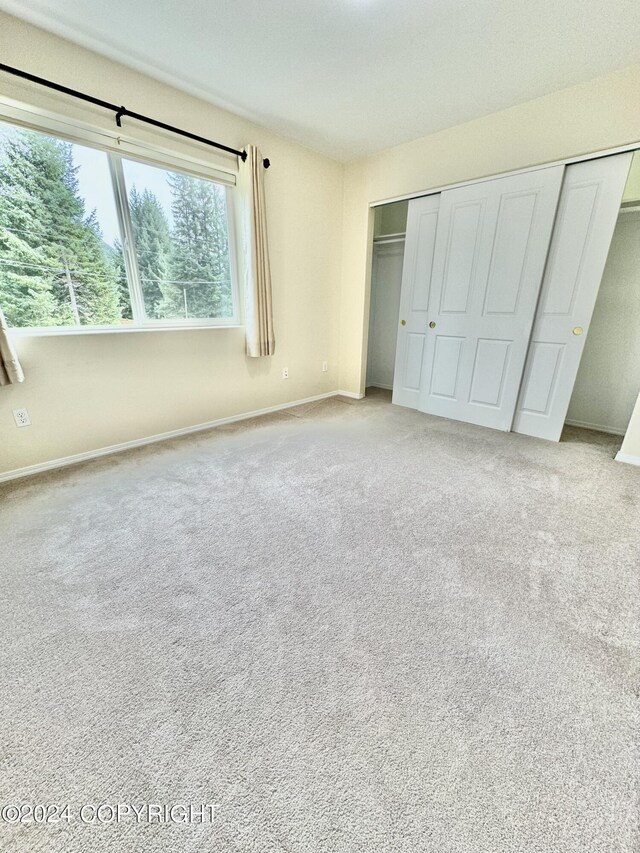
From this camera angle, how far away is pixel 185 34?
1993 mm

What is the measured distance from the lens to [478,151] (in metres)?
2.90

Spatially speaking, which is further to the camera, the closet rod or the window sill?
Result: the closet rod

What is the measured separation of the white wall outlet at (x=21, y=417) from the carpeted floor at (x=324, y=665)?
41 centimetres

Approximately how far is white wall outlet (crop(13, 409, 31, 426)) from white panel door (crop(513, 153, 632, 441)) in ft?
13.1

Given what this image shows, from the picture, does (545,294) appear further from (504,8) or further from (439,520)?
(439,520)

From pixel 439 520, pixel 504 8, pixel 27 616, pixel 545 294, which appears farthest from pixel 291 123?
pixel 27 616

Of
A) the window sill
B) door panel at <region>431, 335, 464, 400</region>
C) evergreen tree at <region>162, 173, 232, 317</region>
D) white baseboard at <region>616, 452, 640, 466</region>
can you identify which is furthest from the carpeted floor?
evergreen tree at <region>162, 173, 232, 317</region>

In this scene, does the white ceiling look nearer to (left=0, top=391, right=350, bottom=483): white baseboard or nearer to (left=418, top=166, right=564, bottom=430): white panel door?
(left=418, top=166, right=564, bottom=430): white panel door

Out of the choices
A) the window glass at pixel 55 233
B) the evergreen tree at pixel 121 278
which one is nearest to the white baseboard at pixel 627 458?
the evergreen tree at pixel 121 278

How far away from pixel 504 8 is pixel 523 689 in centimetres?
316

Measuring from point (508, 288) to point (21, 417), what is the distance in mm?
3953

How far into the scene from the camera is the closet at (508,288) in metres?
2.62

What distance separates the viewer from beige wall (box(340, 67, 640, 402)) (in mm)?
2346

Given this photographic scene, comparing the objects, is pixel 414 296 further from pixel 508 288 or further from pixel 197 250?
pixel 197 250
